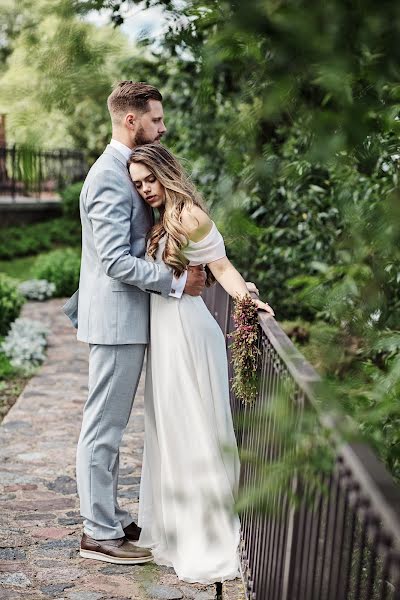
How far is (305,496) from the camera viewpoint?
123 cm

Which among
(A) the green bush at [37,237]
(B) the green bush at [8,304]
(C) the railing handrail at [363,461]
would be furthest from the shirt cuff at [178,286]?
(A) the green bush at [37,237]

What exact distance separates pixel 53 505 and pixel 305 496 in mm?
4165

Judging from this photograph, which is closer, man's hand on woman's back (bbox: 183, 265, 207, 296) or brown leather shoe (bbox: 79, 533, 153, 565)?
man's hand on woman's back (bbox: 183, 265, 207, 296)

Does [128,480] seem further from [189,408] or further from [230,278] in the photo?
[230,278]

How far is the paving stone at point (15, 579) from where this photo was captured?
159 inches

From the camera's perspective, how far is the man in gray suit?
12.4ft

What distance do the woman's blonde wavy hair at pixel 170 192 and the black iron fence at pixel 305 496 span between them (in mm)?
471

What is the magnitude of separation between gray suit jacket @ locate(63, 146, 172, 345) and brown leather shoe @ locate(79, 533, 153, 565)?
38.7 inches

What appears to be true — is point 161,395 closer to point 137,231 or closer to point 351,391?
point 137,231

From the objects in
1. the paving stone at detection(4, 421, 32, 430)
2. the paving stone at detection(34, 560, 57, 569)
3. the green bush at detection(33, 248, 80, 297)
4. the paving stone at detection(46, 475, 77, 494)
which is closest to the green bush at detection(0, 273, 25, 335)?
the paving stone at detection(4, 421, 32, 430)

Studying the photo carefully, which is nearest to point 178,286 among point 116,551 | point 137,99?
point 137,99

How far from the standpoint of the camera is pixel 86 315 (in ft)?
13.3

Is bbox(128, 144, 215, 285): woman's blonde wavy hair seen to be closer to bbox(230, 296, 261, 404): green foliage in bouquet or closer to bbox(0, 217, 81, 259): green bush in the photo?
bbox(230, 296, 261, 404): green foliage in bouquet

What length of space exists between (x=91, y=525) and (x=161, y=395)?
0.76 m
